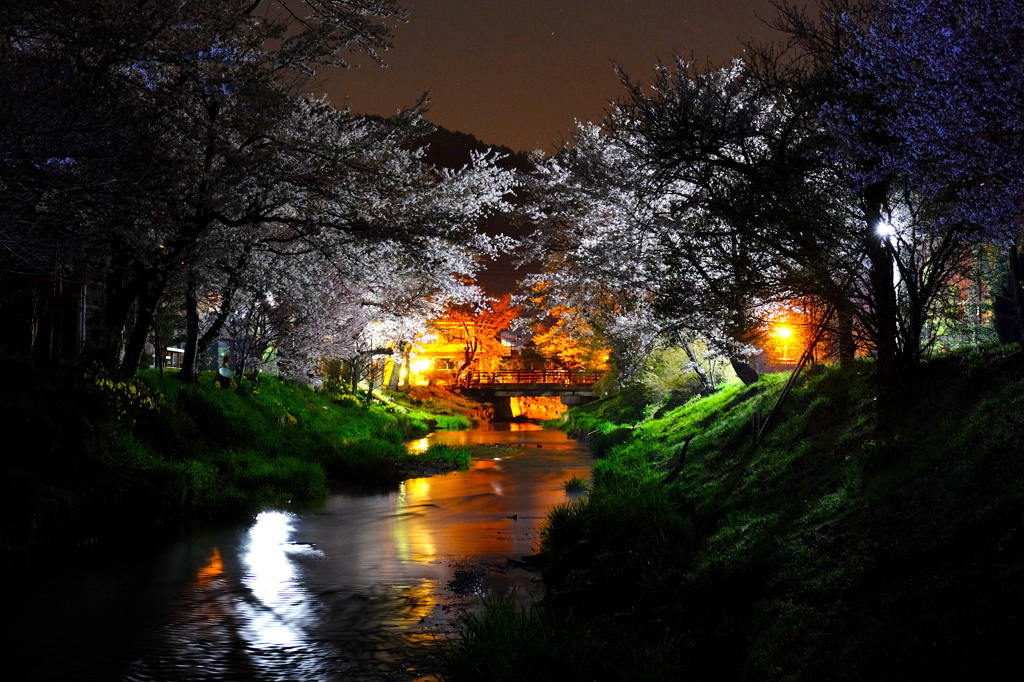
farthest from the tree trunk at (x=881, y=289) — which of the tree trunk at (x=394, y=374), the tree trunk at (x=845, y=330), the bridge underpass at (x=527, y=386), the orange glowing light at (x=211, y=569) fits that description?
the bridge underpass at (x=527, y=386)

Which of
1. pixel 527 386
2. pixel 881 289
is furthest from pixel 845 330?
pixel 527 386

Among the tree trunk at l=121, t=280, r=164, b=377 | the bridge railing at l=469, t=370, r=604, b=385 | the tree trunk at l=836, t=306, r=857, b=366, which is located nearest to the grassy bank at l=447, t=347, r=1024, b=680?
the tree trunk at l=836, t=306, r=857, b=366

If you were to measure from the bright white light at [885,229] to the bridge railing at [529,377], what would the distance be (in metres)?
48.4

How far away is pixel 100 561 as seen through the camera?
12.0 m

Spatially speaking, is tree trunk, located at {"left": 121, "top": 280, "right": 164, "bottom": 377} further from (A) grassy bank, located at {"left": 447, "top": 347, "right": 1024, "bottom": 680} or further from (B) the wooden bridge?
(B) the wooden bridge

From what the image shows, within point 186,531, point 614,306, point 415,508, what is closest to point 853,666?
point 186,531

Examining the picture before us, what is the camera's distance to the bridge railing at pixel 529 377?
203ft

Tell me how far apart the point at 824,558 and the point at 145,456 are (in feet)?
41.1

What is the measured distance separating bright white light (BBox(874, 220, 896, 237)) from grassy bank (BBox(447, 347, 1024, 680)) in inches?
77.3

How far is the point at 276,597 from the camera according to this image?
11.1m

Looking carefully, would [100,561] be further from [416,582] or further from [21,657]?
[416,582]

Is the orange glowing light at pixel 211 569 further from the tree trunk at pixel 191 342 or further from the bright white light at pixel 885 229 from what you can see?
the bright white light at pixel 885 229

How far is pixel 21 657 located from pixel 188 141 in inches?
396

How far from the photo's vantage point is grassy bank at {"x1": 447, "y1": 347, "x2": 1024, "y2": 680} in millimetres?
5672
